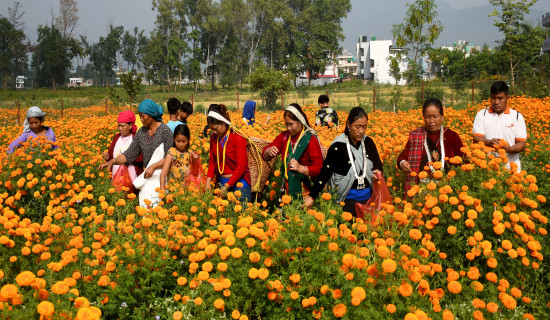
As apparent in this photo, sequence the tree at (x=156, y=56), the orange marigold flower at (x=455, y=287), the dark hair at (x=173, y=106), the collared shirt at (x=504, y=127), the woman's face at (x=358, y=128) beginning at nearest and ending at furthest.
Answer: the orange marigold flower at (x=455, y=287), the woman's face at (x=358, y=128), the collared shirt at (x=504, y=127), the dark hair at (x=173, y=106), the tree at (x=156, y=56)

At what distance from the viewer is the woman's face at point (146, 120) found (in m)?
4.33

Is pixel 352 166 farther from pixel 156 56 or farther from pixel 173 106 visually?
pixel 156 56

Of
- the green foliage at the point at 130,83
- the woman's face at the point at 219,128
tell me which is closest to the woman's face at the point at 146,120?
the woman's face at the point at 219,128

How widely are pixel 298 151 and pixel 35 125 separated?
3.52m

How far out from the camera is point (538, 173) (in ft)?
14.4

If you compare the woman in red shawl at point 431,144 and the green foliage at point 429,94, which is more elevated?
the green foliage at point 429,94

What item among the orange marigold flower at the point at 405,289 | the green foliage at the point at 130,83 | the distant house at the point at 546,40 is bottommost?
the orange marigold flower at the point at 405,289

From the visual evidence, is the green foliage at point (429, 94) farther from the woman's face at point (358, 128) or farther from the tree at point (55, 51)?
the tree at point (55, 51)

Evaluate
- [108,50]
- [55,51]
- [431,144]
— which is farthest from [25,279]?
[108,50]

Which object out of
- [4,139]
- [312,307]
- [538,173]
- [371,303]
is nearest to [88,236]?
[312,307]

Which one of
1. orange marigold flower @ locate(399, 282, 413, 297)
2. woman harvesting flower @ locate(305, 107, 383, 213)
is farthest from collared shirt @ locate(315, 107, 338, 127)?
orange marigold flower @ locate(399, 282, 413, 297)

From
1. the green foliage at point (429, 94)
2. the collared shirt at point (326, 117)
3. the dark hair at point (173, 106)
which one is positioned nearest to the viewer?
the dark hair at point (173, 106)

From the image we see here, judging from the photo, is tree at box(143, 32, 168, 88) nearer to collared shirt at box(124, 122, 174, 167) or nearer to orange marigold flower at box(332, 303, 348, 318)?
collared shirt at box(124, 122, 174, 167)

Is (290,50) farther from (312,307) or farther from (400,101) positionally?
(312,307)
